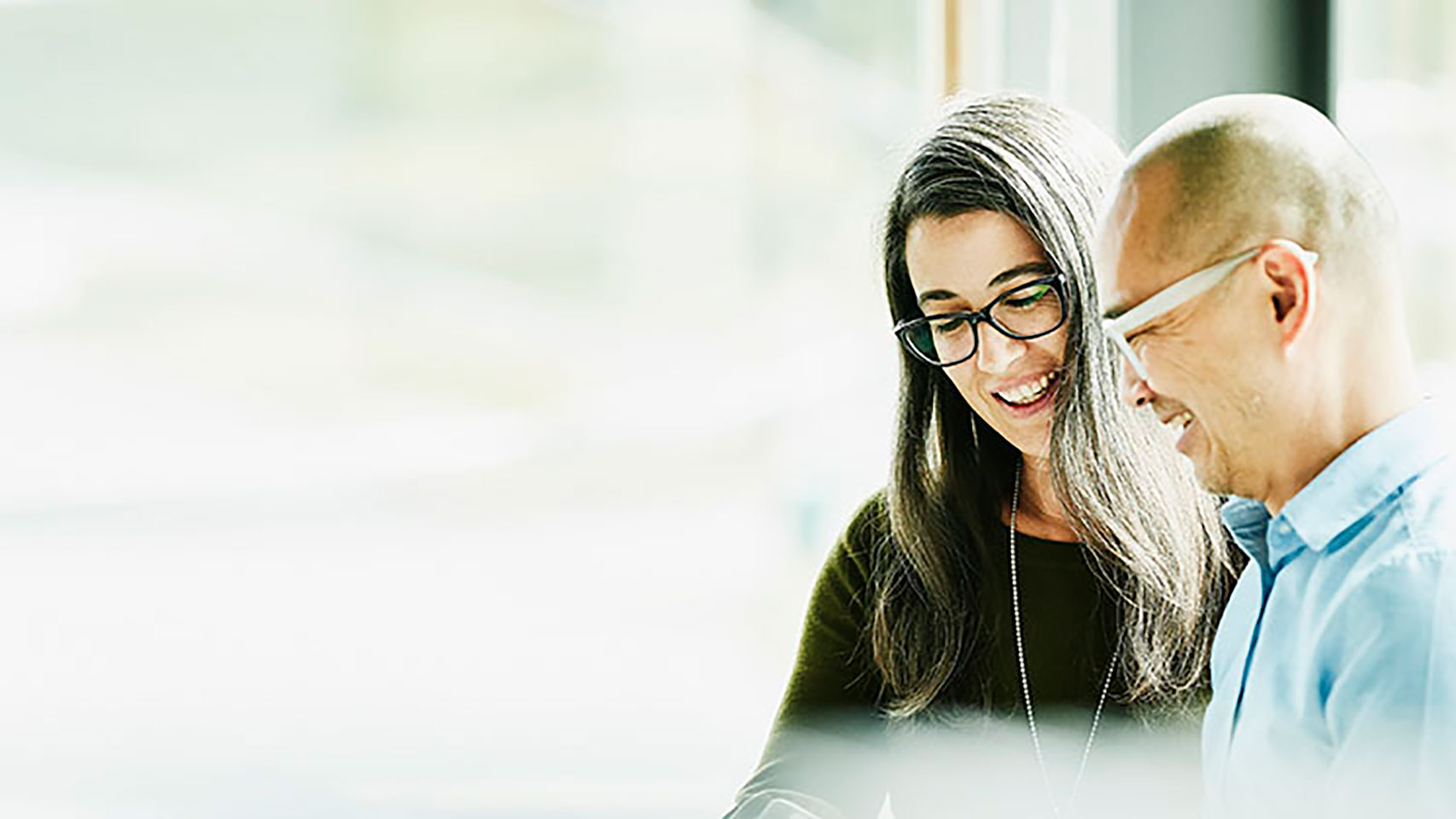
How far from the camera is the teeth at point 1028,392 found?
4.36 feet

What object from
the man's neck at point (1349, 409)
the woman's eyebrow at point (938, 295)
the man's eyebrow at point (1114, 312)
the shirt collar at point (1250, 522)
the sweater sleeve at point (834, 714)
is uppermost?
the woman's eyebrow at point (938, 295)

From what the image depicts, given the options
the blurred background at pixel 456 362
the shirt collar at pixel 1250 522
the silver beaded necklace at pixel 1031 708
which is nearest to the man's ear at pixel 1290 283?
the shirt collar at pixel 1250 522

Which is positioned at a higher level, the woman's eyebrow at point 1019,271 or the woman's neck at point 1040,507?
the woman's eyebrow at point 1019,271

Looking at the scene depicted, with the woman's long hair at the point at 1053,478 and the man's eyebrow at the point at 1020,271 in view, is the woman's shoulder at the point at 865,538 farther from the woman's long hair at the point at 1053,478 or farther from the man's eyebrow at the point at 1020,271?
the man's eyebrow at the point at 1020,271

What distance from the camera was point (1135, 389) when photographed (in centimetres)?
92

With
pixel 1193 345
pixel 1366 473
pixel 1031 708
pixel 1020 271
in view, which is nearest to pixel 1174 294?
pixel 1193 345

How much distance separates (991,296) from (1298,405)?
1.52ft

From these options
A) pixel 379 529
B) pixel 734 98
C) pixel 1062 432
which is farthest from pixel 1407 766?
pixel 734 98

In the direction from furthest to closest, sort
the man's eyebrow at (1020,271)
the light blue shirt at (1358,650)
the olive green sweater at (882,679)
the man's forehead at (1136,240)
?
the olive green sweater at (882,679) < the man's eyebrow at (1020,271) < the man's forehead at (1136,240) < the light blue shirt at (1358,650)

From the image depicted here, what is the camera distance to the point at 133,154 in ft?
6.64

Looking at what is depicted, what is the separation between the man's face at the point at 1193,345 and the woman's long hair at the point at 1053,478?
387 mm

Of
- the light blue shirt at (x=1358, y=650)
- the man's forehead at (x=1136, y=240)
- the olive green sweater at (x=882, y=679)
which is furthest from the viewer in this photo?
the olive green sweater at (x=882, y=679)

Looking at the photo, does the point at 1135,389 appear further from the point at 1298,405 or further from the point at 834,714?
the point at 834,714

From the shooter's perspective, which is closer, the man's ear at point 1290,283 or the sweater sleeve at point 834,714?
the man's ear at point 1290,283
